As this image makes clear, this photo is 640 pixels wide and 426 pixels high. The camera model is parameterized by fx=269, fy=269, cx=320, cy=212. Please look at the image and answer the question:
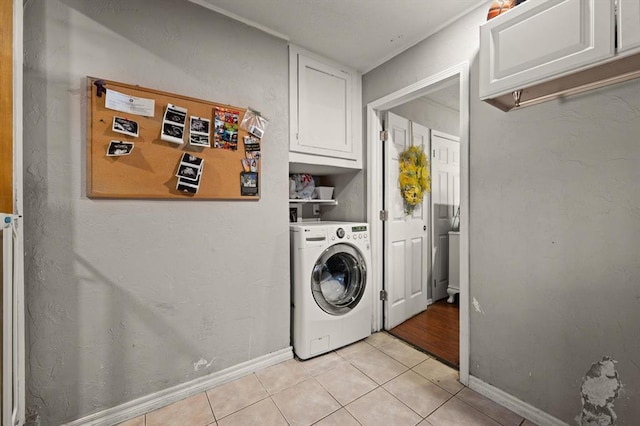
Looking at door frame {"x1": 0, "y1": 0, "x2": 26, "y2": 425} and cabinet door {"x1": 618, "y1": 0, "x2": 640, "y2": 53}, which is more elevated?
cabinet door {"x1": 618, "y1": 0, "x2": 640, "y2": 53}

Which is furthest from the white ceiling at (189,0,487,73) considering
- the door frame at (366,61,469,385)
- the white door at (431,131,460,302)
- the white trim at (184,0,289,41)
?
the white door at (431,131,460,302)

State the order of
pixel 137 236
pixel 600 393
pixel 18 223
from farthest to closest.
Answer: pixel 137 236 → pixel 600 393 → pixel 18 223

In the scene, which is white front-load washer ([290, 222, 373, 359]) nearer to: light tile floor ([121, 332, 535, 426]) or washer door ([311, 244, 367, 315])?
washer door ([311, 244, 367, 315])

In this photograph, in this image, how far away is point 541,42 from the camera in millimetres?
1113

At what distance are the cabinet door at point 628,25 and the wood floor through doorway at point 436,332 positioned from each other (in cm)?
197

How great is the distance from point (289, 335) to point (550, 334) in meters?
1.61

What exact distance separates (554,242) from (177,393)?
2.28m

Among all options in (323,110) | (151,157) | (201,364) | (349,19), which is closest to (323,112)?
(323,110)

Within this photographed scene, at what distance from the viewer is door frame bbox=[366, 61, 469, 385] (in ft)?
5.68

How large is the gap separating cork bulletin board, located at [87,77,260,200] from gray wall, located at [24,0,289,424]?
55 mm

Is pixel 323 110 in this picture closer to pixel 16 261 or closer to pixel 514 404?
pixel 16 261

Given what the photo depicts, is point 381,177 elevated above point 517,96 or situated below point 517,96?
below

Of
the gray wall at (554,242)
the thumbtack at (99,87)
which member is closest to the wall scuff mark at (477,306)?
the gray wall at (554,242)

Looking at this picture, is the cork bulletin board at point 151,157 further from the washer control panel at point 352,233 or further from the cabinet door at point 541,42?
the cabinet door at point 541,42
